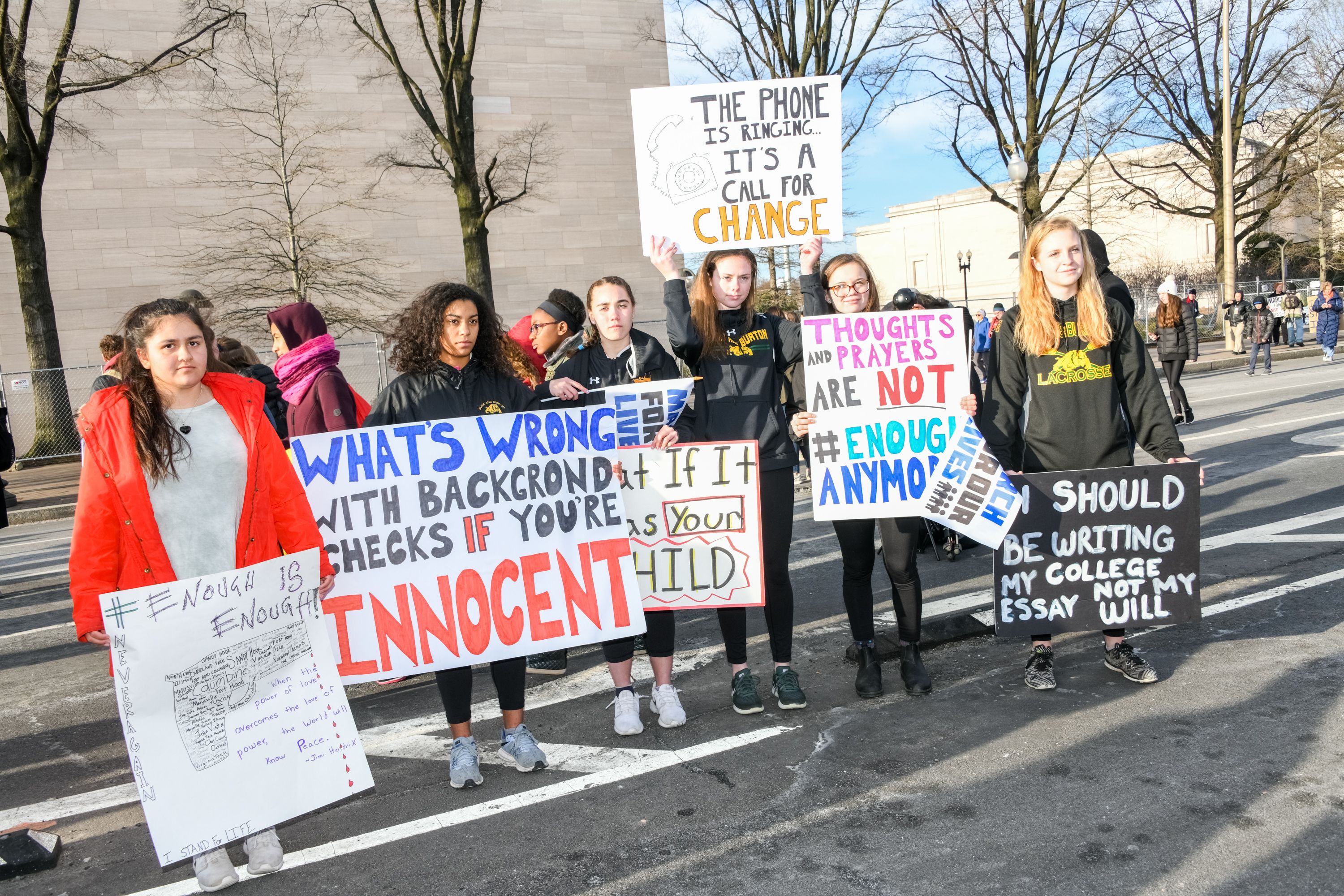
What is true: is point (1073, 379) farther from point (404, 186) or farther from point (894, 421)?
point (404, 186)

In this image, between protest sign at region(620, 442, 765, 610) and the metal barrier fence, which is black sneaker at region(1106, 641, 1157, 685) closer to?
protest sign at region(620, 442, 765, 610)

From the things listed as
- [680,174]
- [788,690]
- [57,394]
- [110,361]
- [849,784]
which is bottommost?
[849,784]

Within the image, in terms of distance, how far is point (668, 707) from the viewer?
4.38 m

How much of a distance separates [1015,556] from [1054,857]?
69.4 inches

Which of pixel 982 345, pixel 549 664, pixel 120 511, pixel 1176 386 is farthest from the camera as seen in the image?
pixel 982 345

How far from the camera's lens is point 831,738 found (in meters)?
4.11

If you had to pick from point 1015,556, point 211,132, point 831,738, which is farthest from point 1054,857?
point 211,132

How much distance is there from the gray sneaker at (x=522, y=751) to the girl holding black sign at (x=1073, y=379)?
2.17 metres

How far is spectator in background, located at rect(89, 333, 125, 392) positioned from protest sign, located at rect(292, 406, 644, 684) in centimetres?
163

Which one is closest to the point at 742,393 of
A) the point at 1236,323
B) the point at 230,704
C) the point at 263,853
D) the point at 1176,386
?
the point at 230,704

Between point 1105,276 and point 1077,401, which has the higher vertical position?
point 1105,276

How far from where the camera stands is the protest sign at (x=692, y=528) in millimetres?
4457

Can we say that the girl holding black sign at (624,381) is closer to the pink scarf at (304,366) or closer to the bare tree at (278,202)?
the pink scarf at (304,366)

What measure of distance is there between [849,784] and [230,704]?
2133 millimetres
